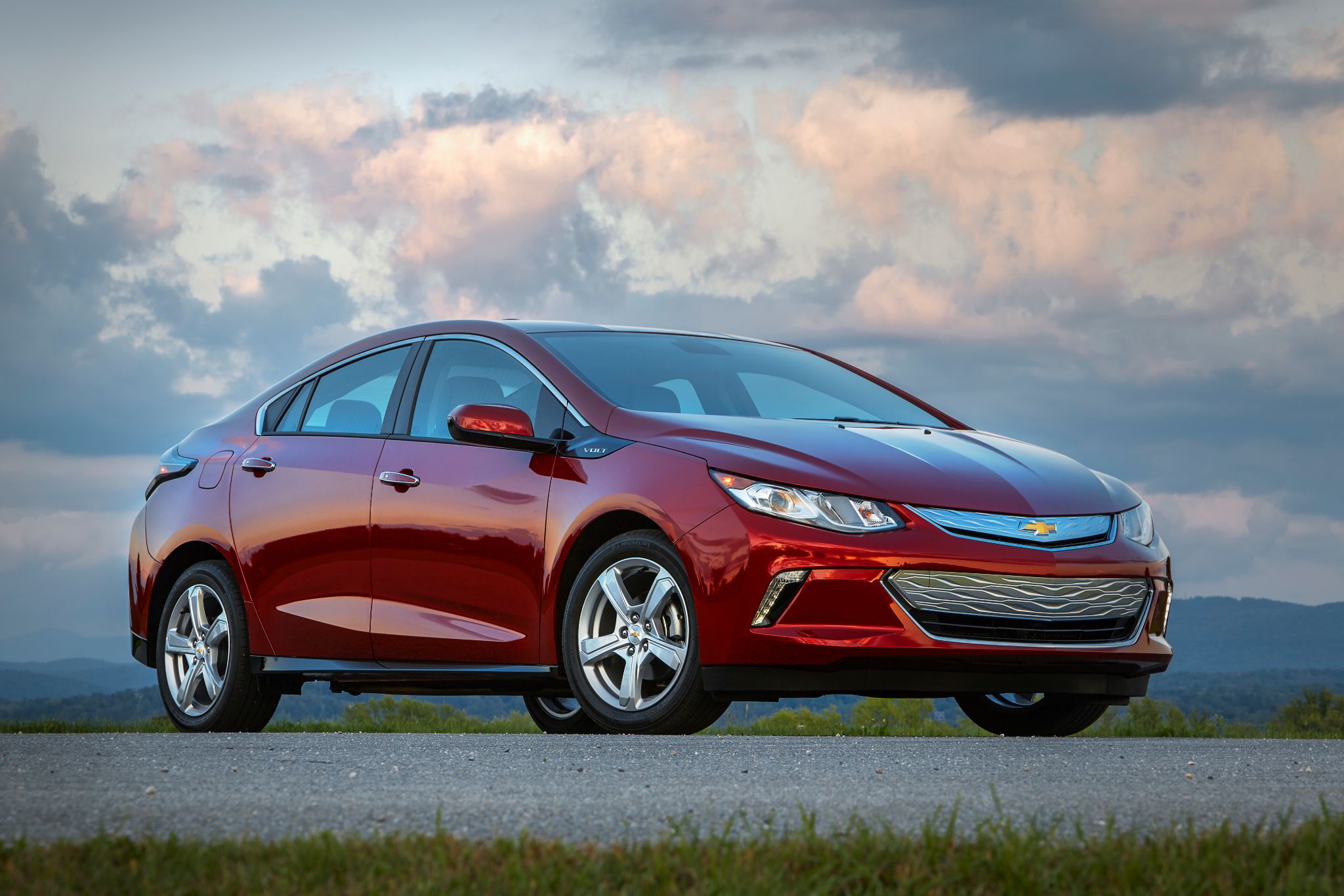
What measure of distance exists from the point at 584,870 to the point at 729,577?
2882 mm

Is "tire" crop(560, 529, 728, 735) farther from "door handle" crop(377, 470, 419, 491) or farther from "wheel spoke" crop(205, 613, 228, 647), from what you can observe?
"wheel spoke" crop(205, 613, 228, 647)

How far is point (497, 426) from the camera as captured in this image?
21.1 feet

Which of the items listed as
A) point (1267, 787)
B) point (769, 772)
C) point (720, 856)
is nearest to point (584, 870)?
point (720, 856)

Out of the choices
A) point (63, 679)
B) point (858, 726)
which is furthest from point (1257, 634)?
point (858, 726)

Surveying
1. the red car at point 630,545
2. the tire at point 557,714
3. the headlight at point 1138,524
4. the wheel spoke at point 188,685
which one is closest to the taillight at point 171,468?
the red car at point 630,545

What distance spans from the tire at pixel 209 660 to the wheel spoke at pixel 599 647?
2.18 metres

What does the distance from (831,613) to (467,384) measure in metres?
2.31

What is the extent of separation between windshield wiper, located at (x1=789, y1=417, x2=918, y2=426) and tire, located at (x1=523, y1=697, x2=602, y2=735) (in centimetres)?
220

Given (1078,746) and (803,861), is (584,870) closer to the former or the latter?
(803,861)

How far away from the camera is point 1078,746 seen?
607 centimetres

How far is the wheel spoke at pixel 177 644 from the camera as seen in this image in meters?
7.95

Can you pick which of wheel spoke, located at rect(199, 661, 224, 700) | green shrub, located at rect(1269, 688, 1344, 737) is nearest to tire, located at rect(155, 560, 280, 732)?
wheel spoke, located at rect(199, 661, 224, 700)

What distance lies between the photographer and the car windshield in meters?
6.84

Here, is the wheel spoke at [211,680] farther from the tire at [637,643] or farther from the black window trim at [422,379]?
the tire at [637,643]
